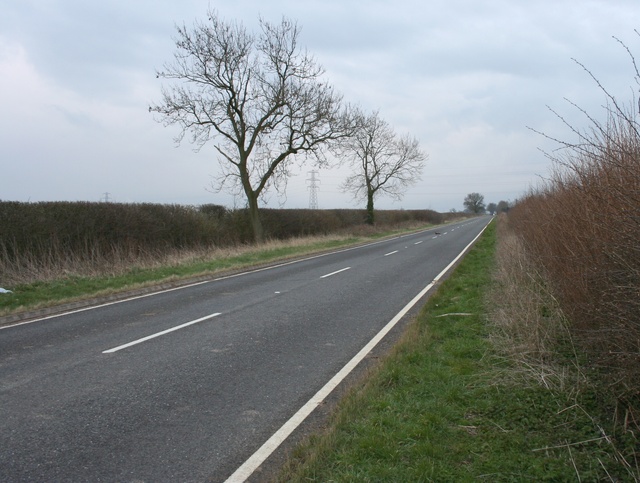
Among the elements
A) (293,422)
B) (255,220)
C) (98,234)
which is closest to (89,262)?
(98,234)

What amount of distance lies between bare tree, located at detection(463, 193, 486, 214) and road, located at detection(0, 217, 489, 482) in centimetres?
15585

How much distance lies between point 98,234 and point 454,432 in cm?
1638

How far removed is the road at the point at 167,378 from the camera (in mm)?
3697

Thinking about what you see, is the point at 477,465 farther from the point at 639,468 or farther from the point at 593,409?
the point at 593,409

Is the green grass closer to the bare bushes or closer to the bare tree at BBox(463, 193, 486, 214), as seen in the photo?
the bare bushes

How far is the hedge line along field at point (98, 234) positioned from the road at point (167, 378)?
546 cm

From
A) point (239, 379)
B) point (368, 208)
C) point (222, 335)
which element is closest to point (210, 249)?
point (222, 335)

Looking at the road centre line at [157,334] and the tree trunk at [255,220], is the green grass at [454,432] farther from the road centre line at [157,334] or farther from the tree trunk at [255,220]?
the tree trunk at [255,220]

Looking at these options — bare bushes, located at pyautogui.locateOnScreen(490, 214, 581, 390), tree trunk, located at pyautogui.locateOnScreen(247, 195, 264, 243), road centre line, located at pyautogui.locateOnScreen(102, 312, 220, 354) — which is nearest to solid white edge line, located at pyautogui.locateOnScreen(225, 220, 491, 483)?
bare bushes, located at pyautogui.locateOnScreen(490, 214, 581, 390)

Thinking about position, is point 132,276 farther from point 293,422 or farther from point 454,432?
point 454,432

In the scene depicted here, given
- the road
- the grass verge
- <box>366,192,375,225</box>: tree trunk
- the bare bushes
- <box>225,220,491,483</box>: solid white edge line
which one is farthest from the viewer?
<box>366,192,375,225</box>: tree trunk

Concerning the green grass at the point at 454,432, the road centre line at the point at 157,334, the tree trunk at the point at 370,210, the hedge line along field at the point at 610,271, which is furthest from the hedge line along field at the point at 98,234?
the tree trunk at the point at 370,210

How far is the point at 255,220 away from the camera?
1067 inches

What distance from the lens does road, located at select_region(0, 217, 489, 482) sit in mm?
3697
